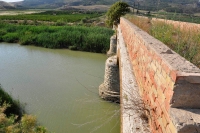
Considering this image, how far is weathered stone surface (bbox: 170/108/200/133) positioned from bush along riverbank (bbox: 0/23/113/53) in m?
16.0

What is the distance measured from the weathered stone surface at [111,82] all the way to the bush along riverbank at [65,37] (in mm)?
9318

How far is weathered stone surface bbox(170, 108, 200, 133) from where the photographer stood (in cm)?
134

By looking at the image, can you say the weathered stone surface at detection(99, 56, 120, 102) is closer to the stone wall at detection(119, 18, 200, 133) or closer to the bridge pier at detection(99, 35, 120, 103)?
the bridge pier at detection(99, 35, 120, 103)

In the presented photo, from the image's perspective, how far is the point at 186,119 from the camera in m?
1.39

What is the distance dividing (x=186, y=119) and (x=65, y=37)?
18.5 meters

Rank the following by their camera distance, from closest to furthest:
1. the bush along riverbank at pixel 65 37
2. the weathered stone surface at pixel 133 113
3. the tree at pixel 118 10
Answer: the weathered stone surface at pixel 133 113 < the bush along riverbank at pixel 65 37 < the tree at pixel 118 10

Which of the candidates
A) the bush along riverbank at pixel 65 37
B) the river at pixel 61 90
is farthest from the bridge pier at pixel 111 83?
the bush along riverbank at pixel 65 37

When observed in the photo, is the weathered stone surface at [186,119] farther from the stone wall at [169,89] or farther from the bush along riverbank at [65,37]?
the bush along riverbank at [65,37]

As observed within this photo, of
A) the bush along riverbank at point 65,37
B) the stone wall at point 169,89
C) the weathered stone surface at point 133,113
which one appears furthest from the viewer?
the bush along riverbank at point 65,37

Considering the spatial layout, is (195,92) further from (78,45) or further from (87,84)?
(78,45)

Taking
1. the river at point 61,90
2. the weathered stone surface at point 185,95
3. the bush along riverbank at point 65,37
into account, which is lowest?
the river at point 61,90

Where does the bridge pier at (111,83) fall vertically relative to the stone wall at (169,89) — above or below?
below

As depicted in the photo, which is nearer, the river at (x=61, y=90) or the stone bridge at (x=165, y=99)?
the stone bridge at (x=165, y=99)

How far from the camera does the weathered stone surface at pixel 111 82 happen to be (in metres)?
8.08
